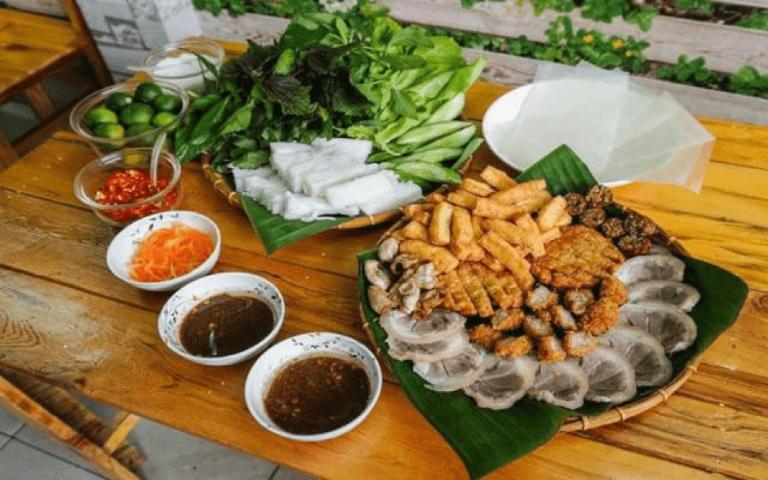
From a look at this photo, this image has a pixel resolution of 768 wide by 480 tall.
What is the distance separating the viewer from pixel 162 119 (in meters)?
2.12

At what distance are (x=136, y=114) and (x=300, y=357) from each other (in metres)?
1.17

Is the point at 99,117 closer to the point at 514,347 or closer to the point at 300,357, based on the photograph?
the point at 300,357

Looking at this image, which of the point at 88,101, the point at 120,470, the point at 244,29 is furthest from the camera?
the point at 244,29

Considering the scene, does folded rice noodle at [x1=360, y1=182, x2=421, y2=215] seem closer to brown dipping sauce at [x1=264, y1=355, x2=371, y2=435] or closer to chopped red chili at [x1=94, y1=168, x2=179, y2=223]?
brown dipping sauce at [x1=264, y1=355, x2=371, y2=435]

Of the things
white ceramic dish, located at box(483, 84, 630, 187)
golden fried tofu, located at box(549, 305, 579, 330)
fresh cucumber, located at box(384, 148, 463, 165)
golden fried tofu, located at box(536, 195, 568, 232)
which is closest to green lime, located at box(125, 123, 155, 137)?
fresh cucumber, located at box(384, 148, 463, 165)

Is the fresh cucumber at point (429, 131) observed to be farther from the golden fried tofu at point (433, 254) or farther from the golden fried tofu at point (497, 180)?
the golden fried tofu at point (433, 254)

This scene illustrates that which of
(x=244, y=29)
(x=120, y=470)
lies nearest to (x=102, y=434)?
(x=120, y=470)

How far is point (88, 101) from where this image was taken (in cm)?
226

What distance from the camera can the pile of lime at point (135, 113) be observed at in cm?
211

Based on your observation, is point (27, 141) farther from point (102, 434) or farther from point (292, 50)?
point (292, 50)

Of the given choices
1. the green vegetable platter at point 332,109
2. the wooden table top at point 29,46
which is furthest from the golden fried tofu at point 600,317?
the wooden table top at point 29,46

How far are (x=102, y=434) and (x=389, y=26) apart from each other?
1.96 meters

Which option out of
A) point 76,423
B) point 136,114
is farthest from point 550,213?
point 76,423

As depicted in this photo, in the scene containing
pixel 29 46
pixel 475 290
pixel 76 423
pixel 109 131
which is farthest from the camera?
pixel 29 46
